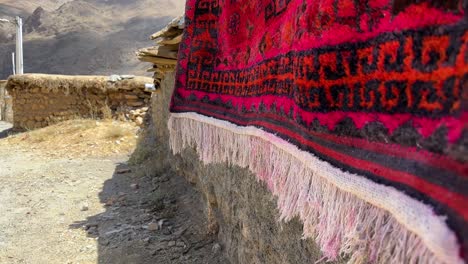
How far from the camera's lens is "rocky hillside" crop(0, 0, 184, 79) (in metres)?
29.1

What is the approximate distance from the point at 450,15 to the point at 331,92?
424 millimetres

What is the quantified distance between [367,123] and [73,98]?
34.1ft

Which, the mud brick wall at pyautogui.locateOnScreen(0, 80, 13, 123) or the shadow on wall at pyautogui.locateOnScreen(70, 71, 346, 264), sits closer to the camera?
the shadow on wall at pyautogui.locateOnScreen(70, 71, 346, 264)

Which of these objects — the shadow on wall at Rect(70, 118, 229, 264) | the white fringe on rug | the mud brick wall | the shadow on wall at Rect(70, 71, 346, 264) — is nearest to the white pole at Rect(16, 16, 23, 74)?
the mud brick wall

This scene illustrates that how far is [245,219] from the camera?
2342 mm

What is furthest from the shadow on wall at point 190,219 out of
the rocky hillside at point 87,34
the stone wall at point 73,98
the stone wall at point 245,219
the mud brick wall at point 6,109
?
the rocky hillside at point 87,34

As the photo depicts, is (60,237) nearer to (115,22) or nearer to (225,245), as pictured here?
(225,245)

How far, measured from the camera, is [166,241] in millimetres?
3334

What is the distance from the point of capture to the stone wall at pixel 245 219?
1685 mm

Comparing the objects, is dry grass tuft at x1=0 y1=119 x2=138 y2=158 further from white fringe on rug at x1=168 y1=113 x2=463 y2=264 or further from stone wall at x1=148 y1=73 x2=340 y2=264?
white fringe on rug at x1=168 y1=113 x2=463 y2=264

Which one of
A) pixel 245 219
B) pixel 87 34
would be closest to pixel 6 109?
pixel 245 219

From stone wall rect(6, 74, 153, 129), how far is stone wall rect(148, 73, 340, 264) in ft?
21.3

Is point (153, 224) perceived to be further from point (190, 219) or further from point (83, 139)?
point (83, 139)

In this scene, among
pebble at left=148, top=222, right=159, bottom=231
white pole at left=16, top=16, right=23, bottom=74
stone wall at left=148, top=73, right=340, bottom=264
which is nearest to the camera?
stone wall at left=148, top=73, right=340, bottom=264
